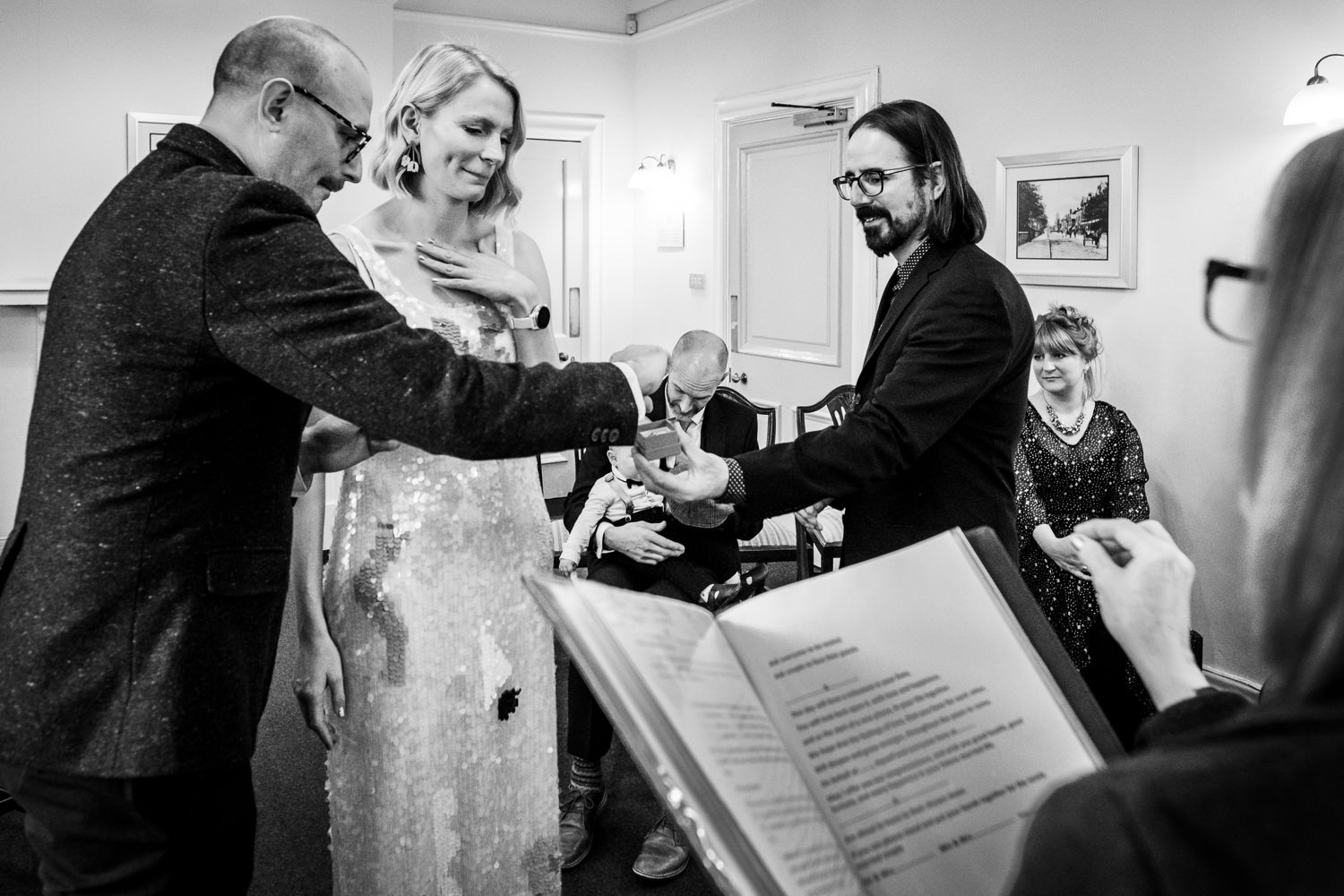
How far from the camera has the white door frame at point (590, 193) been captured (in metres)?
7.32

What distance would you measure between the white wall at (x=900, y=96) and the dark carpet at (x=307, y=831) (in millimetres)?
1739

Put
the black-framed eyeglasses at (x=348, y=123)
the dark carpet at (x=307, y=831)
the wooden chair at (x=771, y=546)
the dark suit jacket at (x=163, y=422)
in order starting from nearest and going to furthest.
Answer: the dark suit jacket at (x=163, y=422), the black-framed eyeglasses at (x=348, y=123), the dark carpet at (x=307, y=831), the wooden chair at (x=771, y=546)

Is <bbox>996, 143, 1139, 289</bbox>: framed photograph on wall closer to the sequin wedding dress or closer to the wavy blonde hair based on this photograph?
the wavy blonde hair

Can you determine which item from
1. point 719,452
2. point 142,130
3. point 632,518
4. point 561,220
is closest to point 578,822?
point 632,518

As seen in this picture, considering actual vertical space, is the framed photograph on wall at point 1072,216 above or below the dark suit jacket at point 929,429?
above

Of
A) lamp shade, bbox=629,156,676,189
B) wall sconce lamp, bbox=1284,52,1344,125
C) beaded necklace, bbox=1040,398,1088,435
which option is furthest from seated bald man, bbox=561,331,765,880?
lamp shade, bbox=629,156,676,189

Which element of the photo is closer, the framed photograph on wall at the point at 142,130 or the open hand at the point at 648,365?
the open hand at the point at 648,365

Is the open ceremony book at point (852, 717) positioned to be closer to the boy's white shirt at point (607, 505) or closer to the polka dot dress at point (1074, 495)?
the boy's white shirt at point (607, 505)

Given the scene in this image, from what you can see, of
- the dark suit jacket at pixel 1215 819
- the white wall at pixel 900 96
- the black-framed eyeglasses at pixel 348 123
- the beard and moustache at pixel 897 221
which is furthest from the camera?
the white wall at pixel 900 96

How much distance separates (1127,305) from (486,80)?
3.09m

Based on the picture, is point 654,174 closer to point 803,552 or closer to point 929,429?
point 803,552

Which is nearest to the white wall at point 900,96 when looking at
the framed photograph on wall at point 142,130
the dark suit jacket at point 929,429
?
the framed photograph on wall at point 142,130

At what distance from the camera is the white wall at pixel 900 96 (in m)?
3.80

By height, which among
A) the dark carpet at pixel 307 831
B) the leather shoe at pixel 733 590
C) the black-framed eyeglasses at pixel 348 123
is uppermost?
the black-framed eyeglasses at pixel 348 123
